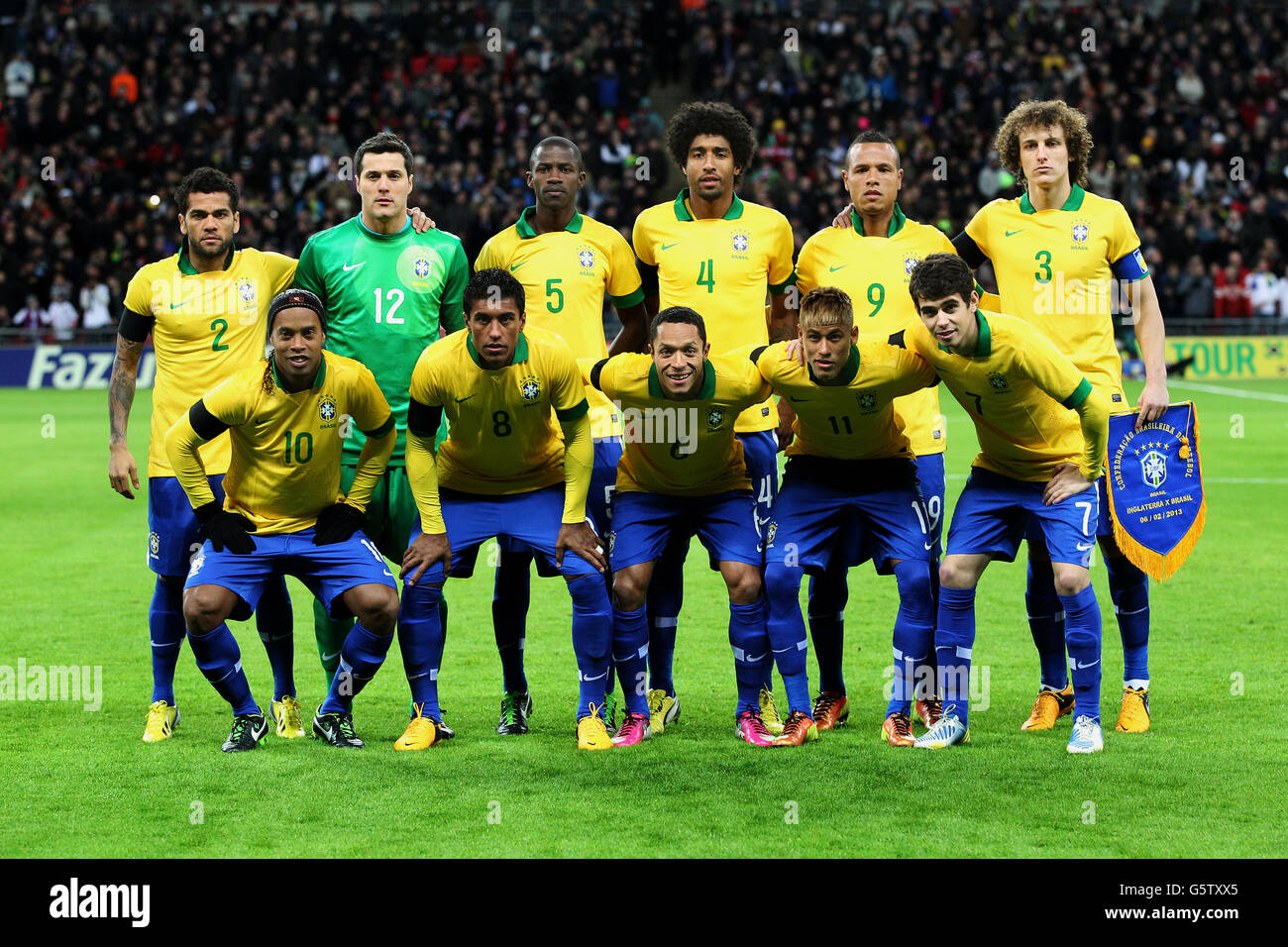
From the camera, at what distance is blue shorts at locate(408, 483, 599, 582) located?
20.2 ft

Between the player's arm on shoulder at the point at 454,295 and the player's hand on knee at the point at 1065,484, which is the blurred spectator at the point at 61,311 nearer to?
the player's arm on shoulder at the point at 454,295

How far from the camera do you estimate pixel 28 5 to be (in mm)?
32156

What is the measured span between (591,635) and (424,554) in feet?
2.53

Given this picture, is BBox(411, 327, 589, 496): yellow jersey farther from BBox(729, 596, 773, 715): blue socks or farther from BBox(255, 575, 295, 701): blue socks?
BBox(729, 596, 773, 715): blue socks

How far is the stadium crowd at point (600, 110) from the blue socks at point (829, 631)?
63.8 feet

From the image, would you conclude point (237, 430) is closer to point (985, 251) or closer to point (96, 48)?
point (985, 251)

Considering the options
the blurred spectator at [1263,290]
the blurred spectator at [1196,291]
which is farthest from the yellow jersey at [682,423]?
the blurred spectator at [1263,290]

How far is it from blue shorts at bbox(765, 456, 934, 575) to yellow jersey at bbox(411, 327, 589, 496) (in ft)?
3.27

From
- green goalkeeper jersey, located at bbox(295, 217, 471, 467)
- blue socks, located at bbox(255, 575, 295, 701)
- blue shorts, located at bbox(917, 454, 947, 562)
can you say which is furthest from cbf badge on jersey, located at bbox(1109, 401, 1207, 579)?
blue socks, located at bbox(255, 575, 295, 701)

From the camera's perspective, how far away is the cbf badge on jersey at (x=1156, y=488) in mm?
6324

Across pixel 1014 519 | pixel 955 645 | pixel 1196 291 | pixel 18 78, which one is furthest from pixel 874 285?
pixel 18 78

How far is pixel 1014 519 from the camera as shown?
20.2ft

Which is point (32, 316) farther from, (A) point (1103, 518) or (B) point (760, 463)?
(A) point (1103, 518)
